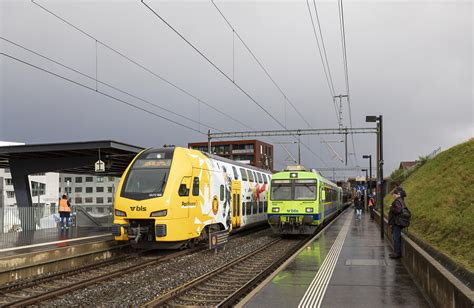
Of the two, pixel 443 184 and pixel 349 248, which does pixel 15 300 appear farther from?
pixel 443 184

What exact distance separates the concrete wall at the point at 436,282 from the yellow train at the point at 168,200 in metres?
6.67

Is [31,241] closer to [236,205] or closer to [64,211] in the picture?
[64,211]

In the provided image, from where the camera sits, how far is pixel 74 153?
2152cm

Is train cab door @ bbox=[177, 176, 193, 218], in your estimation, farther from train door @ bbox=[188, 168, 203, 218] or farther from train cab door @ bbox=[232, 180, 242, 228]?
train cab door @ bbox=[232, 180, 242, 228]

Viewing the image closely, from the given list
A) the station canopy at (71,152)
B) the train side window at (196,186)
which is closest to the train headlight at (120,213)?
the train side window at (196,186)

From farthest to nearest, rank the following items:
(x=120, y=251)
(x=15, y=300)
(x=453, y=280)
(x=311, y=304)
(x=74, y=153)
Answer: (x=74, y=153) → (x=120, y=251) → (x=15, y=300) → (x=311, y=304) → (x=453, y=280)

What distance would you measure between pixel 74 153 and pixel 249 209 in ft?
29.3

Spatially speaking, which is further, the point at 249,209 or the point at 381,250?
the point at 249,209

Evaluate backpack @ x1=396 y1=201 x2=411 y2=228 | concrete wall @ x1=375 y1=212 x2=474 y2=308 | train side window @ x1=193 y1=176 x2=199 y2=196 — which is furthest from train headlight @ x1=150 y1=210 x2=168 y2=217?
concrete wall @ x1=375 y1=212 x2=474 y2=308

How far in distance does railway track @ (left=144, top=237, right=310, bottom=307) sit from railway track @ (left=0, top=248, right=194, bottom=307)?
92.2 inches

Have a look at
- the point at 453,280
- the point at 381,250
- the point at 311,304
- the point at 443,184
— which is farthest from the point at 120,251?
the point at 443,184

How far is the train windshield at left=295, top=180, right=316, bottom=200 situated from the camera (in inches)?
786

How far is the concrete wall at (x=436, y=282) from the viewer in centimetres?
540

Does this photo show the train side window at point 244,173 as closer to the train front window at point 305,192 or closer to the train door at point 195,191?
the train front window at point 305,192
